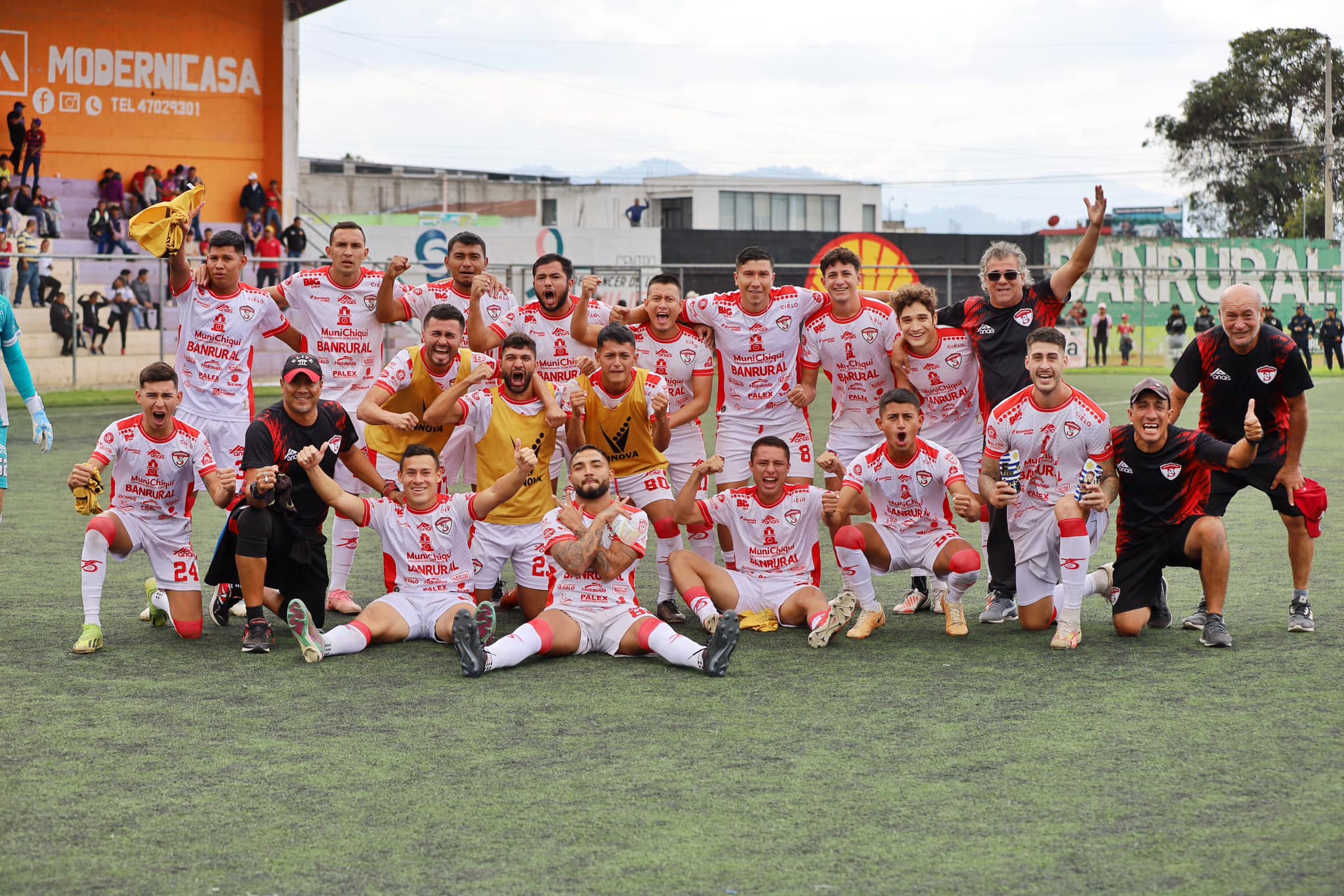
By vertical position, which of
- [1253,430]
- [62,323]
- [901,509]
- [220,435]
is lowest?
[901,509]

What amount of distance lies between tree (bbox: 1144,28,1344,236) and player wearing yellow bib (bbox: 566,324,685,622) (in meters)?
58.3

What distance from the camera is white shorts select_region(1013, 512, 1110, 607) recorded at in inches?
287

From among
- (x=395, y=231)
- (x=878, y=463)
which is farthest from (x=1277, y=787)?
(x=395, y=231)

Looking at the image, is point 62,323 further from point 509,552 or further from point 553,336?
point 509,552

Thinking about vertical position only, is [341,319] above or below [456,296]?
below

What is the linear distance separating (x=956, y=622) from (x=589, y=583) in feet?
6.48

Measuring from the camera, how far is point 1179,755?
16.2 feet

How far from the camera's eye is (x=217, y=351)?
8336 mm

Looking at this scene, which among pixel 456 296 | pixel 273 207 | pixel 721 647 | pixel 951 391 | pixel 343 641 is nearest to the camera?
pixel 721 647

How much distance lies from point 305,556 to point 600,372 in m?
1.96

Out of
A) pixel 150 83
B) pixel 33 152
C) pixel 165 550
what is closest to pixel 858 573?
pixel 165 550

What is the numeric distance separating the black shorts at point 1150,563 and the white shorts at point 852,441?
1.78m

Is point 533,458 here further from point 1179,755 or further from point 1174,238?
point 1174,238

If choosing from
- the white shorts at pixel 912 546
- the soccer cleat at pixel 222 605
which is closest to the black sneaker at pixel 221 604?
the soccer cleat at pixel 222 605
